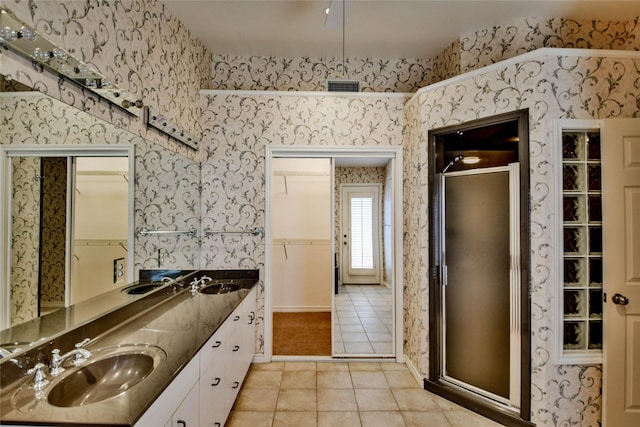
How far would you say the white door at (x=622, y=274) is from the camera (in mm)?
1868

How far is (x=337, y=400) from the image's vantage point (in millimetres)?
2326

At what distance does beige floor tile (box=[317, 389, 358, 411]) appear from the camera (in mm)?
2234

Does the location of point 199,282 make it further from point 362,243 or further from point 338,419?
point 362,243

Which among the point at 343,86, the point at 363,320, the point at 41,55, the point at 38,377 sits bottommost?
the point at 363,320

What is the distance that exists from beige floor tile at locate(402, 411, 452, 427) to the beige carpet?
1.05 m

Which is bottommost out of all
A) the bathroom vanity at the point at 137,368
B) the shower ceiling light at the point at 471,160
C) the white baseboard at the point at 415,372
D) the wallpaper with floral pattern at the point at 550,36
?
the white baseboard at the point at 415,372

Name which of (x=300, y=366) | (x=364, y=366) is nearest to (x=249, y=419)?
(x=300, y=366)

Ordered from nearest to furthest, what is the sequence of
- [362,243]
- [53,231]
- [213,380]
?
[53,231] < [213,380] < [362,243]

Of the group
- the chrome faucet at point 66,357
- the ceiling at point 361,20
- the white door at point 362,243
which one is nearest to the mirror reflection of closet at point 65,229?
the chrome faucet at point 66,357

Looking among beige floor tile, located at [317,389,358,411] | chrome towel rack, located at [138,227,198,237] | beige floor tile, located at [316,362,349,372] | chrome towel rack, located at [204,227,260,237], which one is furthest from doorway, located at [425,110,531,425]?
chrome towel rack, located at [138,227,198,237]

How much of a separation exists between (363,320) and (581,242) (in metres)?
2.40

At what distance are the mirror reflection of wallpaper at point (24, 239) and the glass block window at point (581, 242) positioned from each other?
299 centimetres

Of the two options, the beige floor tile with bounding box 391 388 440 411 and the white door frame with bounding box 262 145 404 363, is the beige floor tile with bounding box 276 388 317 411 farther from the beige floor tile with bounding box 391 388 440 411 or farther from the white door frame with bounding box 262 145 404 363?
the beige floor tile with bounding box 391 388 440 411

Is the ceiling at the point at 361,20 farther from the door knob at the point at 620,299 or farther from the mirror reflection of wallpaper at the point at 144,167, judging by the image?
the door knob at the point at 620,299
